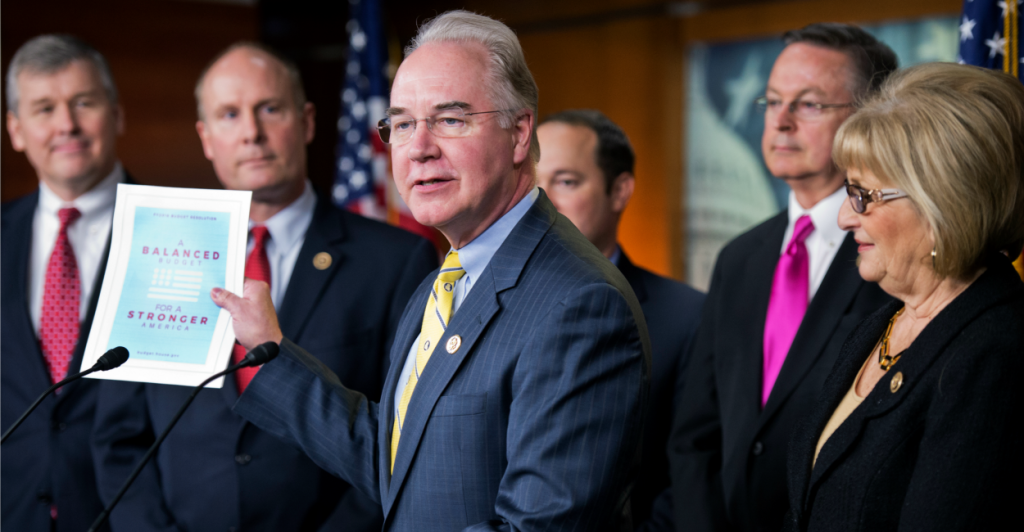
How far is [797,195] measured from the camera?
7.80 feet

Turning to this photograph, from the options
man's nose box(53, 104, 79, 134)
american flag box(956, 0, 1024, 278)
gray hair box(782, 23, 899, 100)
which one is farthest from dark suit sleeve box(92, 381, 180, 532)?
american flag box(956, 0, 1024, 278)

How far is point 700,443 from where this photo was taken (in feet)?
7.76

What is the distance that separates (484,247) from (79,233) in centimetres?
169

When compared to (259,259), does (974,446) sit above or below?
below

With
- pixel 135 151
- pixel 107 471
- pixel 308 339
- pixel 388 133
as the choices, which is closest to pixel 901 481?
pixel 388 133

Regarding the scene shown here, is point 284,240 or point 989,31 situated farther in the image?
point 284,240

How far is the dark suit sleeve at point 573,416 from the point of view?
4.53ft

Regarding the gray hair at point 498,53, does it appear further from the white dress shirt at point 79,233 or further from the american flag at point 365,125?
the american flag at point 365,125

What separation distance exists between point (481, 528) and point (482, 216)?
0.55m

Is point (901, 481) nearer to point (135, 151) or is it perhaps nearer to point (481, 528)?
point (481, 528)

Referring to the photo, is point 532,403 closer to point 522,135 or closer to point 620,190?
point 522,135

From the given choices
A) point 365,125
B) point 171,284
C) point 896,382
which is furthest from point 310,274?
point 365,125

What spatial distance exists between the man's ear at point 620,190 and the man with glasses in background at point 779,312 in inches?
19.9

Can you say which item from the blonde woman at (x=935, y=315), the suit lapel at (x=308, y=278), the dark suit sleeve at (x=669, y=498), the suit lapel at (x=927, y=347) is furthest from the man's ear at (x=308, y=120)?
the suit lapel at (x=927, y=347)
